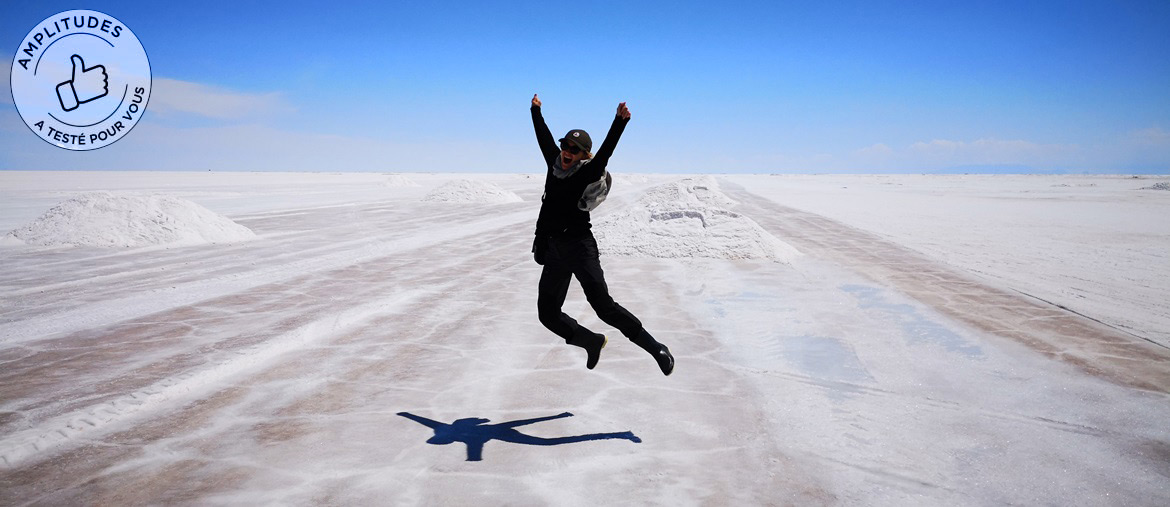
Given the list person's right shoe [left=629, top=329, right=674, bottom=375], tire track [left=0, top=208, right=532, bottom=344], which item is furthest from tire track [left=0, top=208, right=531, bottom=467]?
→ person's right shoe [left=629, top=329, right=674, bottom=375]

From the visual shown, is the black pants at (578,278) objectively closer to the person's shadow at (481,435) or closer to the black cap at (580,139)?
the black cap at (580,139)

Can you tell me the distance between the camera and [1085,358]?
4.64 m

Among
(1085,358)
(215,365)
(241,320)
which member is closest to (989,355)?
(1085,358)

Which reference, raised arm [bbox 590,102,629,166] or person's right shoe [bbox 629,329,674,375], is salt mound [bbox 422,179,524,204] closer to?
person's right shoe [bbox 629,329,674,375]

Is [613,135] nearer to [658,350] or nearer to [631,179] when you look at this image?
[658,350]

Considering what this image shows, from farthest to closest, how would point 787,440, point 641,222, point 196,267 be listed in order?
point 641,222 < point 196,267 < point 787,440

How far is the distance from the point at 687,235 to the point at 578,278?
6.94 metres

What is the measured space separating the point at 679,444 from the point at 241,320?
14.1 feet

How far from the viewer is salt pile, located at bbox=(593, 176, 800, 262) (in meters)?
9.54

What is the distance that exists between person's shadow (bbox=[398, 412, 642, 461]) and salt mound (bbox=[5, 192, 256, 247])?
33.4ft

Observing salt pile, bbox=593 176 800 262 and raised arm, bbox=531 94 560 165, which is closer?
raised arm, bbox=531 94 560 165

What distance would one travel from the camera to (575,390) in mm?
3834

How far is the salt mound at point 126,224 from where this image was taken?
11062 mm

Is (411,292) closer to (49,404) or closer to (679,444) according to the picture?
(49,404)
